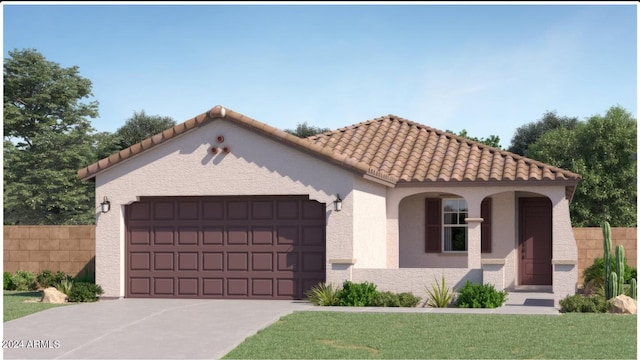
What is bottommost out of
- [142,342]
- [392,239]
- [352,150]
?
[142,342]

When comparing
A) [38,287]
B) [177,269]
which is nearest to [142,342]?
[177,269]

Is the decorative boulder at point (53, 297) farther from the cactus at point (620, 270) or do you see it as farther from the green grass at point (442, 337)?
the cactus at point (620, 270)

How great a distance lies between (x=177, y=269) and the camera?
865 inches

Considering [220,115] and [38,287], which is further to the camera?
[38,287]

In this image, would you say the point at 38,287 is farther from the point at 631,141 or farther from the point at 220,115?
the point at 631,141

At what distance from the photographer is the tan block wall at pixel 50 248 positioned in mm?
26734

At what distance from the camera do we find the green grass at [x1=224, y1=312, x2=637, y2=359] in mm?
13258

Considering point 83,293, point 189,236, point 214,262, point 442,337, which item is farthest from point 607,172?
point 442,337

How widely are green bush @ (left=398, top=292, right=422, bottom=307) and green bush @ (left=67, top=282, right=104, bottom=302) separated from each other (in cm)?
724

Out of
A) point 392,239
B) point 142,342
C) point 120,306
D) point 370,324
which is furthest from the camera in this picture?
point 392,239

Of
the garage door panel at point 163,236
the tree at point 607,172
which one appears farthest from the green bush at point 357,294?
the tree at point 607,172

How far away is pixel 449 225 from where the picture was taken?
25281 mm

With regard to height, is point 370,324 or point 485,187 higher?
point 485,187

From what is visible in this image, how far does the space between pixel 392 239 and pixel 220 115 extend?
19.7ft
